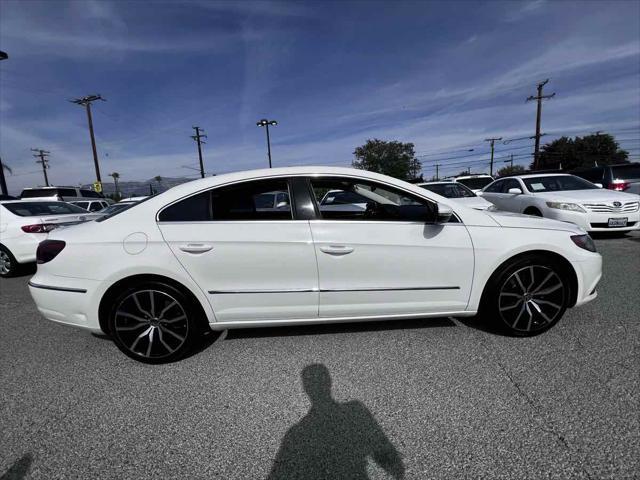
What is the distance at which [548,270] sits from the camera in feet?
9.00

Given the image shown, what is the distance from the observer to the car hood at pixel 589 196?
20.6 ft

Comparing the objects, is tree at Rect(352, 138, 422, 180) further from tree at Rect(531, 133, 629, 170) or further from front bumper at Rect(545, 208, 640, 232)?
front bumper at Rect(545, 208, 640, 232)

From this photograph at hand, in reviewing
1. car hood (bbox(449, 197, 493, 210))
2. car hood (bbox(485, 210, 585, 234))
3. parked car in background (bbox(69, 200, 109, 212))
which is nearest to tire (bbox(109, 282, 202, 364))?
car hood (bbox(485, 210, 585, 234))

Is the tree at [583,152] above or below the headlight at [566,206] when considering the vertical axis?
above

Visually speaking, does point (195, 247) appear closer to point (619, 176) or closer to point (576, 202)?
point (576, 202)

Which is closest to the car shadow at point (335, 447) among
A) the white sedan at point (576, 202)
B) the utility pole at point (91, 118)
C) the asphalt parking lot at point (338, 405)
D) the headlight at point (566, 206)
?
the asphalt parking lot at point (338, 405)

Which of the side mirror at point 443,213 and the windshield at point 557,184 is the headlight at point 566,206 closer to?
the windshield at point 557,184

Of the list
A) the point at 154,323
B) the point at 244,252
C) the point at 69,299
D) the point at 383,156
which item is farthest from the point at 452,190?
the point at 383,156

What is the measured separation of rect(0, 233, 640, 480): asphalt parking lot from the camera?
163cm

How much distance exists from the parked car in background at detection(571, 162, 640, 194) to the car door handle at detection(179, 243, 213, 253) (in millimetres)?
11675

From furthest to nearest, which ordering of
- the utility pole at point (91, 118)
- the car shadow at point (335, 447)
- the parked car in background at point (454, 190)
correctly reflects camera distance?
the utility pole at point (91, 118) → the parked car in background at point (454, 190) → the car shadow at point (335, 447)

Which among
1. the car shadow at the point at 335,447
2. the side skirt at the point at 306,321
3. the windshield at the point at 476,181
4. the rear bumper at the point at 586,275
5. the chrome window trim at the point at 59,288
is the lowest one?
the car shadow at the point at 335,447

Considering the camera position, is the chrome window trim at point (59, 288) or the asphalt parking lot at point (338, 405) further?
the chrome window trim at point (59, 288)

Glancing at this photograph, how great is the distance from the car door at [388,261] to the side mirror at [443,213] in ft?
0.20
